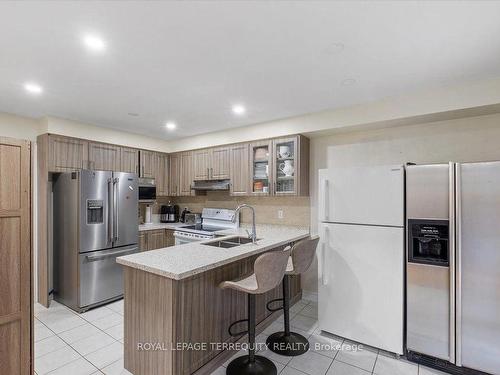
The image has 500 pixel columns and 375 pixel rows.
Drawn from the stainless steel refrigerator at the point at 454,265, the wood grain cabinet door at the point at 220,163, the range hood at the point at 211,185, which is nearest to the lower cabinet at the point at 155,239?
the range hood at the point at 211,185

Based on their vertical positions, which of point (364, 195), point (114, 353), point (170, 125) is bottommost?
point (114, 353)

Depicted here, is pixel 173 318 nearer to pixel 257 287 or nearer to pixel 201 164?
pixel 257 287

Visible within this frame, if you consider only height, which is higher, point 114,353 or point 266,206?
point 266,206

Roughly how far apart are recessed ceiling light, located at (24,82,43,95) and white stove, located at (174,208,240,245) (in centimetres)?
239

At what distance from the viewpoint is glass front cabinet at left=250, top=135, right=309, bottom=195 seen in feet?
11.4

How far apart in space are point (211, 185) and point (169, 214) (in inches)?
50.0

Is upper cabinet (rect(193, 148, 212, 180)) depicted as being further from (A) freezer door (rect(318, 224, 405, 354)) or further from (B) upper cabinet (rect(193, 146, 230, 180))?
(A) freezer door (rect(318, 224, 405, 354))

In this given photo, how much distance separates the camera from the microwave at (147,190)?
4.39 meters

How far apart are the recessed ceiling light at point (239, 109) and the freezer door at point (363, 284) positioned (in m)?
1.62

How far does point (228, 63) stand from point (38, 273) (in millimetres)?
3700

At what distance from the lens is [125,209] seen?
376cm

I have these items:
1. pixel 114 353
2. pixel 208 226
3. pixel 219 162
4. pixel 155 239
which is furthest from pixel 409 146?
pixel 155 239

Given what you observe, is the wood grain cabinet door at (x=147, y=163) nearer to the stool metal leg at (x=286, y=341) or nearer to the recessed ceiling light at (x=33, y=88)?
the recessed ceiling light at (x=33, y=88)

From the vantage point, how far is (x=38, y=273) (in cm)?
358
